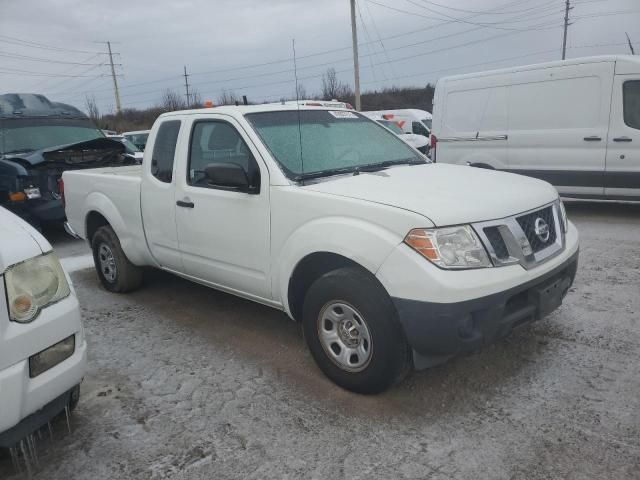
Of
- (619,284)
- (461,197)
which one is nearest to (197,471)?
(461,197)

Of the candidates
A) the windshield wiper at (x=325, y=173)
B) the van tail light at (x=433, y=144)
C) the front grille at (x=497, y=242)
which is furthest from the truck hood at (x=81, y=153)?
the front grille at (x=497, y=242)

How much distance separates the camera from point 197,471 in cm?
249

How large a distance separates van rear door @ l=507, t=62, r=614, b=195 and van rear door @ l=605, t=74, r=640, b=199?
105mm

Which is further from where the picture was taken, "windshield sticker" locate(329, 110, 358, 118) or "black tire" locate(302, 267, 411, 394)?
"windshield sticker" locate(329, 110, 358, 118)

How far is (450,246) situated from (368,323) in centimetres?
61

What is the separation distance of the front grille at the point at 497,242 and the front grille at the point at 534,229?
220 mm

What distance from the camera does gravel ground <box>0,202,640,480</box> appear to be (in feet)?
8.13

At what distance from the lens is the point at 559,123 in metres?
7.88

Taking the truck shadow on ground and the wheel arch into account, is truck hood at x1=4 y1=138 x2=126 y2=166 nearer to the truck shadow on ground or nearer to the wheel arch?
the truck shadow on ground

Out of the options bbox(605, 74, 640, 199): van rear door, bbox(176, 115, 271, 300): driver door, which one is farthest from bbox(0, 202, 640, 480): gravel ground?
bbox(605, 74, 640, 199): van rear door

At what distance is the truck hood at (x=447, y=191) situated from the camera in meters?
2.77

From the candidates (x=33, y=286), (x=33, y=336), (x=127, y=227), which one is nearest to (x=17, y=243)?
(x=33, y=286)

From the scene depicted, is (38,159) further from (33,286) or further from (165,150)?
(33,286)

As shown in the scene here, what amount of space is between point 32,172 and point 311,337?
19.2 ft
